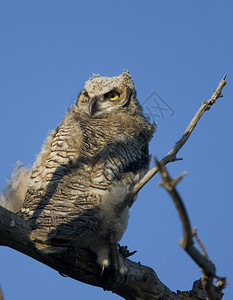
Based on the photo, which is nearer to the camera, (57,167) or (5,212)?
(5,212)

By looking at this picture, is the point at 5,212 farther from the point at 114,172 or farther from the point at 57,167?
the point at 114,172

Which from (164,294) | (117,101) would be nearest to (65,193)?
(164,294)

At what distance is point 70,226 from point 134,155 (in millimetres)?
1698

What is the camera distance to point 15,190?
4.56m

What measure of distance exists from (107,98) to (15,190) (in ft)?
7.13

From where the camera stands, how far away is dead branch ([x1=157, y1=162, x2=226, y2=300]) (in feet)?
5.94

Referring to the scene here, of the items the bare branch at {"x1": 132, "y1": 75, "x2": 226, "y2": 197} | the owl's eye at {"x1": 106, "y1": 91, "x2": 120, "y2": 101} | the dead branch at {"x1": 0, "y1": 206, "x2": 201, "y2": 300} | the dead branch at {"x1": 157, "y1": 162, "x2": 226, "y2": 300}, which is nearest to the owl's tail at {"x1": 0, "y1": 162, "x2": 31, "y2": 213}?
the dead branch at {"x1": 0, "y1": 206, "x2": 201, "y2": 300}

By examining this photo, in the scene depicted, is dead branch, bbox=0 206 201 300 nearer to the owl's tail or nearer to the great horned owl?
the great horned owl

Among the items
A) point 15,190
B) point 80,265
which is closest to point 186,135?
point 80,265

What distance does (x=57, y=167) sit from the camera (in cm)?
415

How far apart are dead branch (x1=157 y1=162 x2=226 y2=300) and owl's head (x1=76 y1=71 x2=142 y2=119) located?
3632 millimetres

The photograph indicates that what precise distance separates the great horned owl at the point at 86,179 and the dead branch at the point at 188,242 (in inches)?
47.8

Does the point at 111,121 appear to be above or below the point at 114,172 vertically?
above

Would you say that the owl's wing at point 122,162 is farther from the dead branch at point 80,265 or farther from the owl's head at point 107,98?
the owl's head at point 107,98
